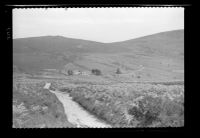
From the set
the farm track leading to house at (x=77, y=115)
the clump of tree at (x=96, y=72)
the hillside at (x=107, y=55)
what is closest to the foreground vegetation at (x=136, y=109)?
the farm track leading to house at (x=77, y=115)

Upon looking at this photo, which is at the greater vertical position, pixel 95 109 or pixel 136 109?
pixel 136 109

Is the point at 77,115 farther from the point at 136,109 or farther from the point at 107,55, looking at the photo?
the point at 107,55

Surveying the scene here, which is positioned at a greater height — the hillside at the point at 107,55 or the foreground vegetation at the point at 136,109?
the hillside at the point at 107,55

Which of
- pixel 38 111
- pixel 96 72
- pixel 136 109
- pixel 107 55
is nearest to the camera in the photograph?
pixel 136 109

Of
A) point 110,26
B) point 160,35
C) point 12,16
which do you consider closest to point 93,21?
point 110,26

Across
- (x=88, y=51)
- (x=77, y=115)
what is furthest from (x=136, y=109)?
(x=88, y=51)

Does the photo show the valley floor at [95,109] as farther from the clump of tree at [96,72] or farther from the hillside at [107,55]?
the hillside at [107,55]
